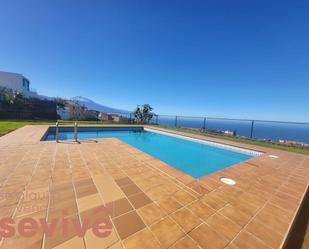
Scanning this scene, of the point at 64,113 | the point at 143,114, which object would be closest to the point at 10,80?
the point at 64,113

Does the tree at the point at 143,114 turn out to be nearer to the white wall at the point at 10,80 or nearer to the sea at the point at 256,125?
the sea at the point at 256,125

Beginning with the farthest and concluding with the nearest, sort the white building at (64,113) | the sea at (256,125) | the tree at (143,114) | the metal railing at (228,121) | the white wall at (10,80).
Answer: the white wall at (10,80)
the white building at (64,113)
the tree at (143,114)
the sea at (256,125)
the metal railing at (228,121)

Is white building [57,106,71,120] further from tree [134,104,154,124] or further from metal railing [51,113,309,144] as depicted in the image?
tree [134,104,154,124]

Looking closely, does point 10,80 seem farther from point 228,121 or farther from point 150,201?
point 228,121

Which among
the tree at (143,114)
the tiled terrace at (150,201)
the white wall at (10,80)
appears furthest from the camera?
the white wall at (10,80)

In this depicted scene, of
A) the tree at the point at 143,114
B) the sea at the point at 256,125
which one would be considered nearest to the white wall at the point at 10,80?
the tree at the point at 143,114

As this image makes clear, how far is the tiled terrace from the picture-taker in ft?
4.02

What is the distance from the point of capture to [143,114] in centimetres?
1383

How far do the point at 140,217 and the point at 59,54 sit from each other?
12.6m

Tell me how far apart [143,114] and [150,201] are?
1226cm

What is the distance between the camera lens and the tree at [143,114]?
1372cm

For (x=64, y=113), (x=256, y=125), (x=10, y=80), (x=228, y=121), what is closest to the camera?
(x=64, y=113)

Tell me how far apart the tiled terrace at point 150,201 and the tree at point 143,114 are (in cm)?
1079

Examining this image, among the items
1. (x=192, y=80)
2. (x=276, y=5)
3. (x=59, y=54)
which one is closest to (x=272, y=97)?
(x=192, y=80)
